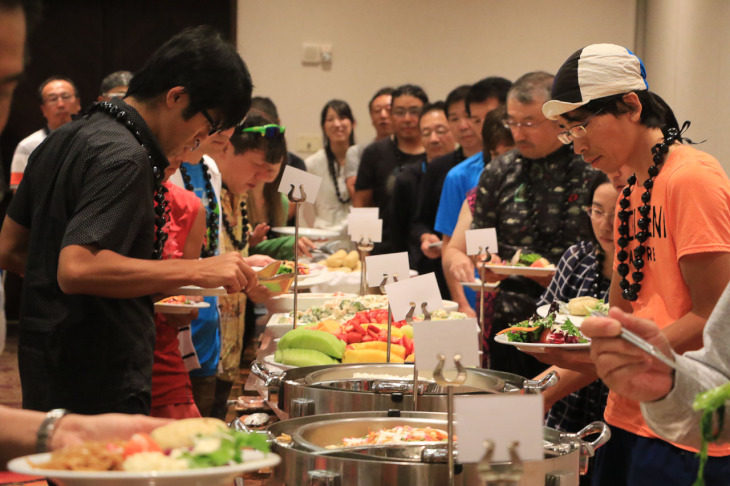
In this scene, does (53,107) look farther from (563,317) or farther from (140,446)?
(140,446)

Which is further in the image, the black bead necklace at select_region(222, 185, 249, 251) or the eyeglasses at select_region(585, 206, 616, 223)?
the black bead necklace at select_region(222, 185, 249, 251)

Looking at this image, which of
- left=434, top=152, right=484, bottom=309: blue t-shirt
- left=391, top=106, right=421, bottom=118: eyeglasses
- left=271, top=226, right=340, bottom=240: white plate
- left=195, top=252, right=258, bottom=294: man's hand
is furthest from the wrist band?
left=391, top=106, right=421, bottom=118: eyeglasses

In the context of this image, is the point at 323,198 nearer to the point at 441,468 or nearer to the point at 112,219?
the point at 112,219

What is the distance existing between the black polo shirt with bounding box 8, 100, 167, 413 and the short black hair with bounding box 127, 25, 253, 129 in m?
0.16


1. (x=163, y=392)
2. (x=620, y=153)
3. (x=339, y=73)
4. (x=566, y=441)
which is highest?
(x=339, y=73)

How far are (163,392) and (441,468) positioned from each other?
126 cm

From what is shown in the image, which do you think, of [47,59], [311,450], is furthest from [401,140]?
[311,450]

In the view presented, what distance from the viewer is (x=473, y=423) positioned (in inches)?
38.9

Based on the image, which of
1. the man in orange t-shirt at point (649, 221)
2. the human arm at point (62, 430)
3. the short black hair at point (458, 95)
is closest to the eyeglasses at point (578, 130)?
the man in orange t-shirt at point (649, 221)

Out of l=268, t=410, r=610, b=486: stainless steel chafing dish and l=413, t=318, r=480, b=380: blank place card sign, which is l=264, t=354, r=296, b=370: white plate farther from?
l=413, t=318, r=480, b=380: blank place card sign

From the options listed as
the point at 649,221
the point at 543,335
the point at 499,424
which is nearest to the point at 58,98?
the point at 543,335

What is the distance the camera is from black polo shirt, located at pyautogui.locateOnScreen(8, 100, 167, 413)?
1758 millimetres

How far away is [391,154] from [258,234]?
1563mm

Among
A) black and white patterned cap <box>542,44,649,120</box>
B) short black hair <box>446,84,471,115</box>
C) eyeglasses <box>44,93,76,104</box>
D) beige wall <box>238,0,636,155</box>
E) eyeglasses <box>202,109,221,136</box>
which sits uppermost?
beige wall <box>238,0,636,155</box>
